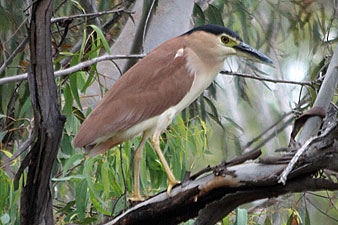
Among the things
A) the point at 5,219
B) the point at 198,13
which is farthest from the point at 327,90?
the point at 198,13

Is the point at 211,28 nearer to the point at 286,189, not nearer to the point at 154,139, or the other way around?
the point at 154,139

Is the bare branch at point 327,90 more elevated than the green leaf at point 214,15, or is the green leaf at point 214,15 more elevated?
the green leaf at point 214,15

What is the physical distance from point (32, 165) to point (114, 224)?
30cm

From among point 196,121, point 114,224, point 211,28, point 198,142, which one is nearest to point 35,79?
point 114,224

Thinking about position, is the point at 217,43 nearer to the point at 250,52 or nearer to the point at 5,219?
Result: the point at 250,52

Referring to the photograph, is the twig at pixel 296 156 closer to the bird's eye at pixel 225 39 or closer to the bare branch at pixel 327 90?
the bare branch at pixel 327 90

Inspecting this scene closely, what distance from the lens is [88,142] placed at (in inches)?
73.0

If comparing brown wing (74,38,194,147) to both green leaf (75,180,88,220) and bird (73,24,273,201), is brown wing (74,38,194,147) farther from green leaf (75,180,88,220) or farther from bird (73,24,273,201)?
green leaf (75,180,88,220)

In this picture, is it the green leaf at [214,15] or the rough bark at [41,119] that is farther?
the green leaf at [214,15]

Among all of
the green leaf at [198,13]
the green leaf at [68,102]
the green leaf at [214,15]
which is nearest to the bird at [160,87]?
the green leaf at [68,102]

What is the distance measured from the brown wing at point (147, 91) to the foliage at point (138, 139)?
5.2 inches

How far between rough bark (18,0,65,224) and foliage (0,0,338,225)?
41cm

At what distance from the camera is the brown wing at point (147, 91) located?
1957mm

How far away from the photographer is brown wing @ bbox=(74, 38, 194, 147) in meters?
1.96
